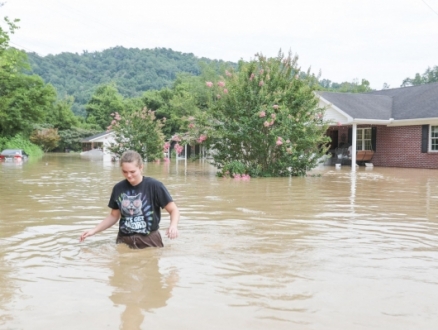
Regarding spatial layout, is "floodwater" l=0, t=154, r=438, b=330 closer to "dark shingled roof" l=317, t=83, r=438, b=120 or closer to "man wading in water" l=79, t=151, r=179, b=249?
"man wading in water" l=79, t=151, r=179, b=249

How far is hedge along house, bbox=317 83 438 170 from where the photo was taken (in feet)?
83.8

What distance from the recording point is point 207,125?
1911 centimetres

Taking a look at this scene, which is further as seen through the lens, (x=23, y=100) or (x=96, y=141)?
(x=96, y=141)

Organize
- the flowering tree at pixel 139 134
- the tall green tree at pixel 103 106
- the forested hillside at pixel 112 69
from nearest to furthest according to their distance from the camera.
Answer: the flowering tree at pixel 139 134
the tall green tree at pixel 103 106
the forested hillside at pixel 112 69

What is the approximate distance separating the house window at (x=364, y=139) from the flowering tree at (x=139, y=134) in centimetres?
1306

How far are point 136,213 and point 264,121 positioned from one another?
1271 centimetres

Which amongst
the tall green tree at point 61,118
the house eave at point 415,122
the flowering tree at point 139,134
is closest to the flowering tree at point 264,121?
the house eave at point 415,122

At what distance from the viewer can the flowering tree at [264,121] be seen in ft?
59.3

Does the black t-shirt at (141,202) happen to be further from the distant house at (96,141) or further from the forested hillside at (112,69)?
the forested hillside at (112,69)

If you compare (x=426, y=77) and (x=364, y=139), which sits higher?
(x=426, y=77)

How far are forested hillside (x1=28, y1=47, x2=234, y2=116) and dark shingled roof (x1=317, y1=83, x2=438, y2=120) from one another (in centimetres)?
8192

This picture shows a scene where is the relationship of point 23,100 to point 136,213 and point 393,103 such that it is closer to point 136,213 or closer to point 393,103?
point 393,103

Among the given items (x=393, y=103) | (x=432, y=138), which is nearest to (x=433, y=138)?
(x=432, y=138)

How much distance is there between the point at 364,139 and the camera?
1146 inches
